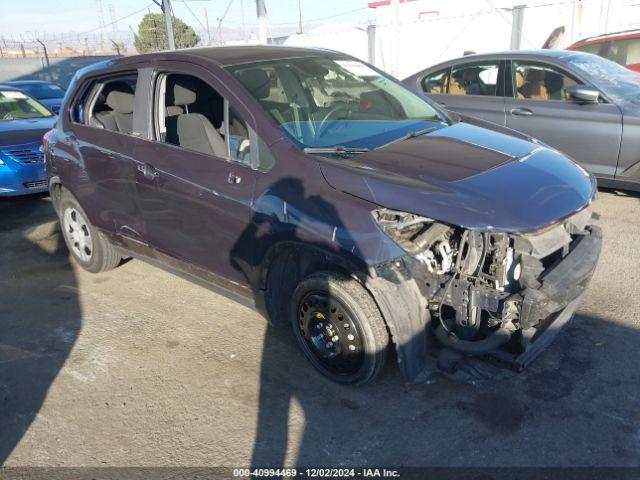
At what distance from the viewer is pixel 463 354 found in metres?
2.92

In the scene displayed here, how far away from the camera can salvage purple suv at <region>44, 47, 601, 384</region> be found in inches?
111

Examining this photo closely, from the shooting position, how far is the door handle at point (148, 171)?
12.5 ft

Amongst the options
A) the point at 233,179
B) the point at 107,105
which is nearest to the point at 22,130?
the point at 107,105

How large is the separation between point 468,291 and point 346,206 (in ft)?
2.48

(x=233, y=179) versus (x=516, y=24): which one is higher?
(x=516, y=24)

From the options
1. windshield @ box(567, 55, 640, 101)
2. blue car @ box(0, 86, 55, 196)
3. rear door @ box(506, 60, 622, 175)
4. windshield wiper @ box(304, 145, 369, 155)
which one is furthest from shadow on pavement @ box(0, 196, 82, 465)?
windshield @ box(567, 55, 640, 101)

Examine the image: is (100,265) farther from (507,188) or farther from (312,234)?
(507,188)

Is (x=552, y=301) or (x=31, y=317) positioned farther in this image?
(x=31, y=317)

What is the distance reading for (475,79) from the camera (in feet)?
21.9

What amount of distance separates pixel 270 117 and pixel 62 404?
6.94 feet

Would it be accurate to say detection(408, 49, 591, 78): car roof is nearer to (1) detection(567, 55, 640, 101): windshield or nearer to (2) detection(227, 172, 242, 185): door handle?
(1) detection(567, 55, 640, 101): windshield

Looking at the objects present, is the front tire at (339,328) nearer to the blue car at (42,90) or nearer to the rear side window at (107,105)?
the rear side window at (107,105)

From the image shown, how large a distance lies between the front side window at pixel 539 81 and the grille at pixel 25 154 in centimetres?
620

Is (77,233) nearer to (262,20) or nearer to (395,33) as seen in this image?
(262,20)
